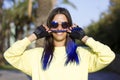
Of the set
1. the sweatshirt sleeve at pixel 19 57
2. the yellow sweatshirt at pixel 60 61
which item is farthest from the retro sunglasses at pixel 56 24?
the sweatshirt sleeve at pixel 19 57

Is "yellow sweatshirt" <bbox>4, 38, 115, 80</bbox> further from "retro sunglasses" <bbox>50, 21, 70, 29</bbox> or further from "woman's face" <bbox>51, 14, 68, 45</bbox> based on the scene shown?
"retro sunglasses" <bbox>50, 21, 70, 29</bbox>

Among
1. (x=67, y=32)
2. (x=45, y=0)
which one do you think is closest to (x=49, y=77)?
(x=67, y=32)

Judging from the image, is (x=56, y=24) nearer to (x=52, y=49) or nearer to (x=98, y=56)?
(x=52, y=49)

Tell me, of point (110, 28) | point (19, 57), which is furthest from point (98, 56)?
point (110, 28)

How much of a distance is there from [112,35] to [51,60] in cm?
2593

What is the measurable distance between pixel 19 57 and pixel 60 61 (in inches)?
18.3

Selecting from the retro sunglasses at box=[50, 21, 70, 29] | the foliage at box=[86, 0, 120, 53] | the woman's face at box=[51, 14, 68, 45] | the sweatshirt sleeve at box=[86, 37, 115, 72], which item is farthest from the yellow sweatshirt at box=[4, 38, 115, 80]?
the foliage at box=[86, 0, 120, 53]

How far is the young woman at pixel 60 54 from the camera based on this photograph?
4.22 metres

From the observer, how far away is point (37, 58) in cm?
437

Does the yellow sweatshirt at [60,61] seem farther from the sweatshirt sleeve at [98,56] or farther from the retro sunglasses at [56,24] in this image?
the retro sunglasses at [56,24]

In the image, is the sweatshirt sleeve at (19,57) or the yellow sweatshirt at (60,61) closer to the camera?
the yellow sweatshirt at (60,61)

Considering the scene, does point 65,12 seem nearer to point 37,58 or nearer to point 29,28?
point 37,58

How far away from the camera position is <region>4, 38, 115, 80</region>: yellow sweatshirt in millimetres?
4195

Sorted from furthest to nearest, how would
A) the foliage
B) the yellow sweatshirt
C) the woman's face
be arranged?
the foliage
the woman's face
the yellow sweatshirt
